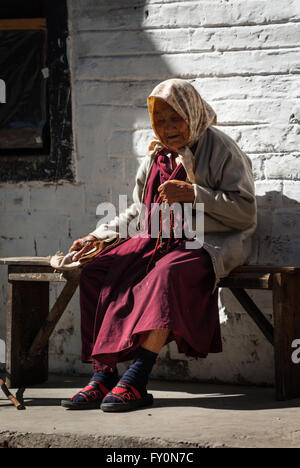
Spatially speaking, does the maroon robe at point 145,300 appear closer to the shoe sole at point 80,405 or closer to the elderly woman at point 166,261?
the elderly woman at point 166,261

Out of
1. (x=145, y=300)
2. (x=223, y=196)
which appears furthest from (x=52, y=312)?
(x=223, y=196)

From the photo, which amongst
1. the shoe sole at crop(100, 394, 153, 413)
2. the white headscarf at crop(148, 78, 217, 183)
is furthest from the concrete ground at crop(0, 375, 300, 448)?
the white headscarf at crop(148, 78, 217, 183)

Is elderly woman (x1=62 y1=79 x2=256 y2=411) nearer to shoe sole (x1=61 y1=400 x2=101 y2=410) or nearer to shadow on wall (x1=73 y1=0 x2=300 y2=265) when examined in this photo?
shoe sole (x1=61 y1=400 x2=101 y2=410)

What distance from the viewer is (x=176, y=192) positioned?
4043 millimetres

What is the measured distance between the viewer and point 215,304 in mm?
3996

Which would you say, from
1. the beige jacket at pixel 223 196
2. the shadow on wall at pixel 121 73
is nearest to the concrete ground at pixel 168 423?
the beige jacket at pixel 223 196

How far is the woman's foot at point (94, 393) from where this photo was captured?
3.83 metres

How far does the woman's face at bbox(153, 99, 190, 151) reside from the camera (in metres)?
4.17

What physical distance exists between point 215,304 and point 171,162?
0.85 meters

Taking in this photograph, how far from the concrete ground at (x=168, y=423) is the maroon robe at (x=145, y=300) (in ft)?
1.00

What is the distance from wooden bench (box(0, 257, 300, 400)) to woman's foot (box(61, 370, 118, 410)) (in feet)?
2.15

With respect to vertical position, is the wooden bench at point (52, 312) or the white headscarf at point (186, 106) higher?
the white headscarf at point (186, 106)
